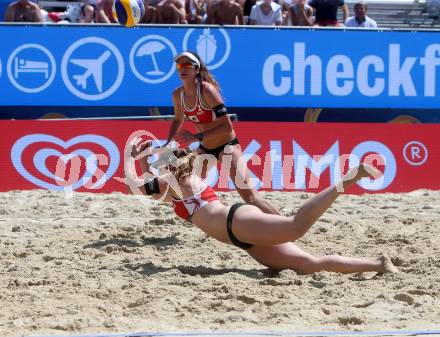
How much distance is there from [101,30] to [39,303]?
6.59 meters

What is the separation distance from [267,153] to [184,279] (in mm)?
5208

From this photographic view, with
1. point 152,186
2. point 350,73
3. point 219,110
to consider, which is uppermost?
point 219,110

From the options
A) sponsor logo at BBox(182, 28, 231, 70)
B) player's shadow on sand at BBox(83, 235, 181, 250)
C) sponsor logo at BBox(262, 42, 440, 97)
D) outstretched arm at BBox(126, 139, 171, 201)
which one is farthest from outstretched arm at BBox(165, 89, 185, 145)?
sponsor logo at BBox(262, 42, 440, 97)

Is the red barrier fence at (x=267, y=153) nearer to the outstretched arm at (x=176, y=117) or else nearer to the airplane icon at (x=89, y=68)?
the airplane icon at (x=89, y=68)

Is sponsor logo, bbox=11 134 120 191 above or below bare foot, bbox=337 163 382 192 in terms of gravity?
below

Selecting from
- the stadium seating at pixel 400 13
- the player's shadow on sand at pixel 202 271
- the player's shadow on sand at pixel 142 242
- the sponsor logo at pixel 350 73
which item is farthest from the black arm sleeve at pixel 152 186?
the stadium seating at pixel 400 13

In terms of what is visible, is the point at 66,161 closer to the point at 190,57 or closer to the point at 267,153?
the point at 267,153

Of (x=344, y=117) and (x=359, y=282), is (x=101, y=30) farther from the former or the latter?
(x=359, y=282)

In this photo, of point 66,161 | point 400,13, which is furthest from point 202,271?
point 400,13

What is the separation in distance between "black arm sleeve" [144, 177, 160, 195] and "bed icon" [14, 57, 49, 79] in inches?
213

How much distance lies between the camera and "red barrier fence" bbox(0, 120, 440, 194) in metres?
10.3

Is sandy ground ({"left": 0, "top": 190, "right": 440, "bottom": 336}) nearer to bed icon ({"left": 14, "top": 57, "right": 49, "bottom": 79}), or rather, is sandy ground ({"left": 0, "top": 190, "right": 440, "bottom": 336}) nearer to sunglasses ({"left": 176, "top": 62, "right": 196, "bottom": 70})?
sunglasses ({"left": 176, "top": 62, "right": 196, "bottom": 70})

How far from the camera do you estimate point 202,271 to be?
5.93 m

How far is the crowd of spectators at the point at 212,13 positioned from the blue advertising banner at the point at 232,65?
0.79 meters
